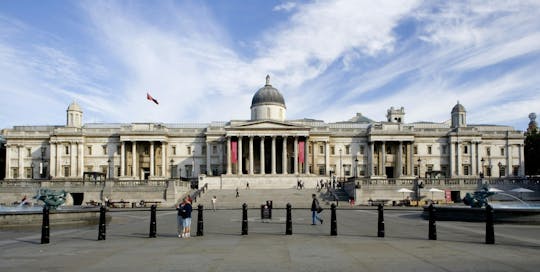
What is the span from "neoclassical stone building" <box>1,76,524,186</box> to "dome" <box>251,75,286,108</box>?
7.9 inches

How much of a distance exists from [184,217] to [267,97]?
245 feet

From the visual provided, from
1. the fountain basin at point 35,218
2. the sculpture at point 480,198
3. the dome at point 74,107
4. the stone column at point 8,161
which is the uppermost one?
the dome at point 74,107

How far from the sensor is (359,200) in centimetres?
6378

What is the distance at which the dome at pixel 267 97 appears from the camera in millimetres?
96000

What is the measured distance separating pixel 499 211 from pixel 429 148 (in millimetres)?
69348

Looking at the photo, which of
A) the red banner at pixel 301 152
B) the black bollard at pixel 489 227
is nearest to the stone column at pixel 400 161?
the red banner at pixel 301 152

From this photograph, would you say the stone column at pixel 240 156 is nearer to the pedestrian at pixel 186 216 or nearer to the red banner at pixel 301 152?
the red banner at pixel 301 152

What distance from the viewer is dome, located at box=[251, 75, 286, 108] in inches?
3780

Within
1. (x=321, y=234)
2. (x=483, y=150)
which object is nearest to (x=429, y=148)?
(x=483, y=150)

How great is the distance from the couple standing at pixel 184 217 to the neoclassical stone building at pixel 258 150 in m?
67.4

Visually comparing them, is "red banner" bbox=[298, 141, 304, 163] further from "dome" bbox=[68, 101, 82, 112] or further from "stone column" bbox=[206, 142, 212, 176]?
"dome" bbox=[68, 101, 82, 112]

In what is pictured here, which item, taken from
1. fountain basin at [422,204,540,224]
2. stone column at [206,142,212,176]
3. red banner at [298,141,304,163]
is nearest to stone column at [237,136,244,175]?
stone column at [206,142,212,176]

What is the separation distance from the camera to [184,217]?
2250 cm

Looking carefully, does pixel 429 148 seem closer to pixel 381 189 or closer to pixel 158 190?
pixel 381 189
